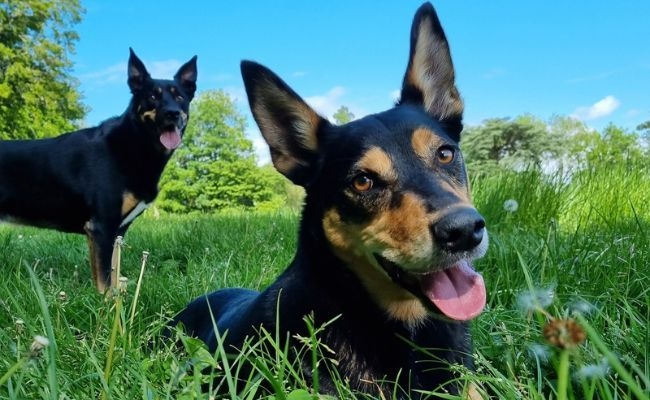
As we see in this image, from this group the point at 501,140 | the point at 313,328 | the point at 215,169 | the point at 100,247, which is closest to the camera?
the point at 313,328

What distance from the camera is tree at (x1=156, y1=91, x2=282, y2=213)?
152ft

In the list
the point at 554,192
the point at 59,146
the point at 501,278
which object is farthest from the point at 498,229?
the point at 59,146

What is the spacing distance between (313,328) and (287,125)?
4.60ft

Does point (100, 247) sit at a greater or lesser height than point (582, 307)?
lesser

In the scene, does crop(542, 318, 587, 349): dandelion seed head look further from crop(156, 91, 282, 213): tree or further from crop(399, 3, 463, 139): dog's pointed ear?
crop(156, 91, 282, 213): tree

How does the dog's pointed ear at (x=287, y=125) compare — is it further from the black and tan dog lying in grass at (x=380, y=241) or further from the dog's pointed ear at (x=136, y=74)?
the dog's pointed ear at (x=136, y=74)

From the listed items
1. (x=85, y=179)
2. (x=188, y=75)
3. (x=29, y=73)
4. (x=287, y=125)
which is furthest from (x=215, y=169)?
(x=287, y=125)

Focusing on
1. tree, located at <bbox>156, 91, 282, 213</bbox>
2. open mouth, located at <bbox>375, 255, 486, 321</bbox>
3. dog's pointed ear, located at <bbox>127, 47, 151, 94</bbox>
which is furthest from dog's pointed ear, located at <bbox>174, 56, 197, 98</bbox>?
tree, located at <bbox>156, 91, 282, 213</bbox>

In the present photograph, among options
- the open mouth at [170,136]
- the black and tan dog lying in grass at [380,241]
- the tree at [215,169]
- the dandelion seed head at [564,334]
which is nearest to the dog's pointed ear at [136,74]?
the open mouth at [170,136]

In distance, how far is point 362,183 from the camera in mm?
2484

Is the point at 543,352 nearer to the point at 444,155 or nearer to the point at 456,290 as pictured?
the point at 456,290

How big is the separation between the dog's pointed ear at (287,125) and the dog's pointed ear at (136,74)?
4891 millimetres

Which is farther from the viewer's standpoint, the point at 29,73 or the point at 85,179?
the point at 29,73

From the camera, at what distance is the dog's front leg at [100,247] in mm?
5566
